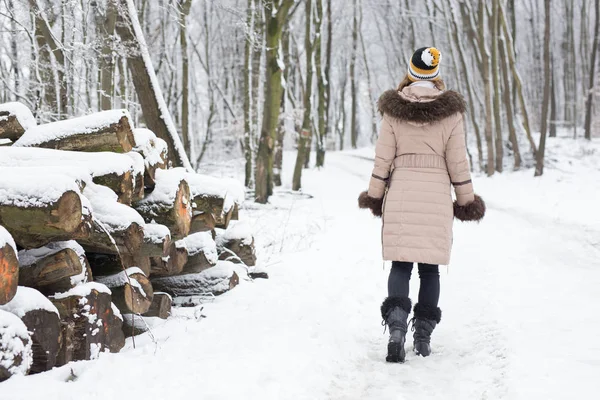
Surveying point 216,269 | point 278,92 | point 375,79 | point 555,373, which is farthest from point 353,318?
point 375,79

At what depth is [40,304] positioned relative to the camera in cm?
291

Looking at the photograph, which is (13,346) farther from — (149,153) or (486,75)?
(486,75)

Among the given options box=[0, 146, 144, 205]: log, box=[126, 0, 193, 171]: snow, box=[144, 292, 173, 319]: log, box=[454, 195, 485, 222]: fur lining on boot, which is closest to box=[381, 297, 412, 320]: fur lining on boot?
box=[454, 195, 485, 222]: fur lining on boot

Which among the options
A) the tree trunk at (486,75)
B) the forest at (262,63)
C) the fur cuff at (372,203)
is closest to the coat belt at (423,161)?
the fur cuff at (372,203)

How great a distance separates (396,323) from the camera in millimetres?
3916

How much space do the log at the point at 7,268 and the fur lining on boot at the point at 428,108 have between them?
2556 mm

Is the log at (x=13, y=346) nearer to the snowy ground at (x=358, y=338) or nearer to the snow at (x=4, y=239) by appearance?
the snowy ground at (x=358, y=338)

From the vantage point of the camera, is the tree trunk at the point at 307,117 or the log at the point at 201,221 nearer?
the log at the point at 201,221

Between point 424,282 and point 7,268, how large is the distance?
2796 millimetres

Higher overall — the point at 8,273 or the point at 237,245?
the point at 8,273

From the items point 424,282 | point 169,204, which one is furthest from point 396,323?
point 169,204

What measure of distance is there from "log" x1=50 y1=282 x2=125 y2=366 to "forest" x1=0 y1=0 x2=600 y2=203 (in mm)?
4411

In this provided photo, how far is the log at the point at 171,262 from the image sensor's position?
4.43 metres

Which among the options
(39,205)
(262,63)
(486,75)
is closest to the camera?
(39,205)
